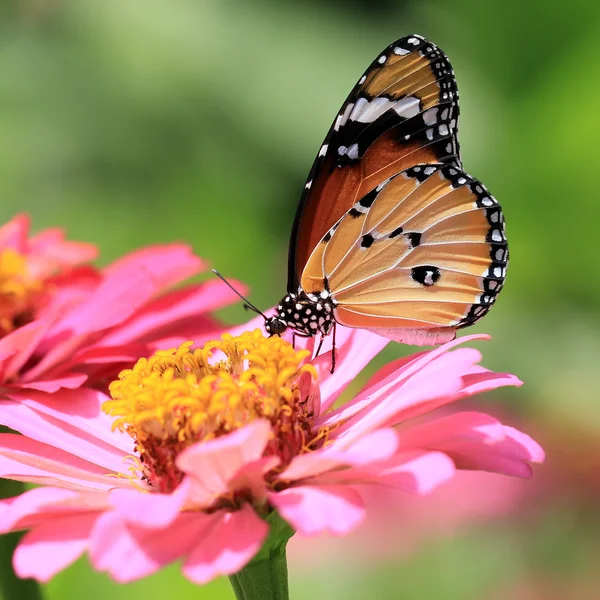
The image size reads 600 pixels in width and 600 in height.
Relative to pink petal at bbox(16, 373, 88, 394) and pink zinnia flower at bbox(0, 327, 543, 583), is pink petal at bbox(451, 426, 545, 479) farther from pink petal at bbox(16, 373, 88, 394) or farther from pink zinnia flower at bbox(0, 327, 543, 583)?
pink petal at bbox(16, 373, 88, 394)

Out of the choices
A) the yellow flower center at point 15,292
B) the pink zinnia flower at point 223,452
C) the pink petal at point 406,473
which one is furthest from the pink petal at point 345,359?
the yellow flower center at point 15,292

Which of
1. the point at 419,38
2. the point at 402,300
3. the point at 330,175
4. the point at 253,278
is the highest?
the point at 419,38

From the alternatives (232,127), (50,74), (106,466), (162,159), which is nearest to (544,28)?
(232,127)

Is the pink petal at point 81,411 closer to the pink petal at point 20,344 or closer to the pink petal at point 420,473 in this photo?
the pink petal at point 20,344

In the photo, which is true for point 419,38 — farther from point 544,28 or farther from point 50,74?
point 50,74

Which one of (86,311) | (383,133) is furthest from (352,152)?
(86,311)

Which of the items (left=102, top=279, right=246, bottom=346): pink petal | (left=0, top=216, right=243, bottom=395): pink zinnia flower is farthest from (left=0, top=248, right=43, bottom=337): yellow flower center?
(left=102, top=279, right=246, bottom=346): pink petal

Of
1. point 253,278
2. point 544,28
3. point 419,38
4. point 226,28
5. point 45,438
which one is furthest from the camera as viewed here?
point 226,28
